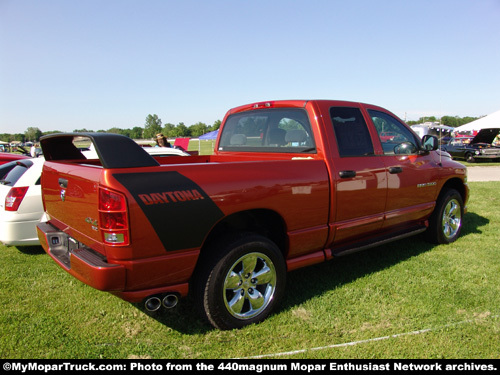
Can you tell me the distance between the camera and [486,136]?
2016 centimetres

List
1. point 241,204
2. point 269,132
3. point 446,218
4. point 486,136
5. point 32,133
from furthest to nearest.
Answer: point 32,133
point 486,136
point 446,218
point 269,132
point 241,204

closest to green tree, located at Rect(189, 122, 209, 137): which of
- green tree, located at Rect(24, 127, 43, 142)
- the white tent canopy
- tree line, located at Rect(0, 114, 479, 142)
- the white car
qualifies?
tree line, located at Rect(0, 114, 479, 142)

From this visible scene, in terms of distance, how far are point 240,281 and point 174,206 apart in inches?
36.5

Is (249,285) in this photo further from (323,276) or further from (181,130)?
(181,130)

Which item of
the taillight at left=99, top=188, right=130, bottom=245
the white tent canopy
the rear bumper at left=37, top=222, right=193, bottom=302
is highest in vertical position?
the white tent canopy

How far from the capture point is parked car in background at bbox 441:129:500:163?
1927 centimetres

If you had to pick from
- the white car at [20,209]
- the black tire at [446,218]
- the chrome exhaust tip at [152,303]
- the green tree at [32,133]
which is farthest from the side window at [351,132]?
the green tree at [32,133]

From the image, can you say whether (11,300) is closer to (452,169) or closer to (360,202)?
(360,202)

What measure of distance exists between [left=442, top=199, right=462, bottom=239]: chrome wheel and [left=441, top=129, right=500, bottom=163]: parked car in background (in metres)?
17.3

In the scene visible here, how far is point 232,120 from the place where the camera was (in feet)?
15.0

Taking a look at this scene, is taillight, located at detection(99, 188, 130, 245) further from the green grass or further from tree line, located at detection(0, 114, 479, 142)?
tree line, located at detection(0, 114, 479, 142)

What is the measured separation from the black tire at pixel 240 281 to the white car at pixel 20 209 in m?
2.91

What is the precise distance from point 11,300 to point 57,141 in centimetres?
160
